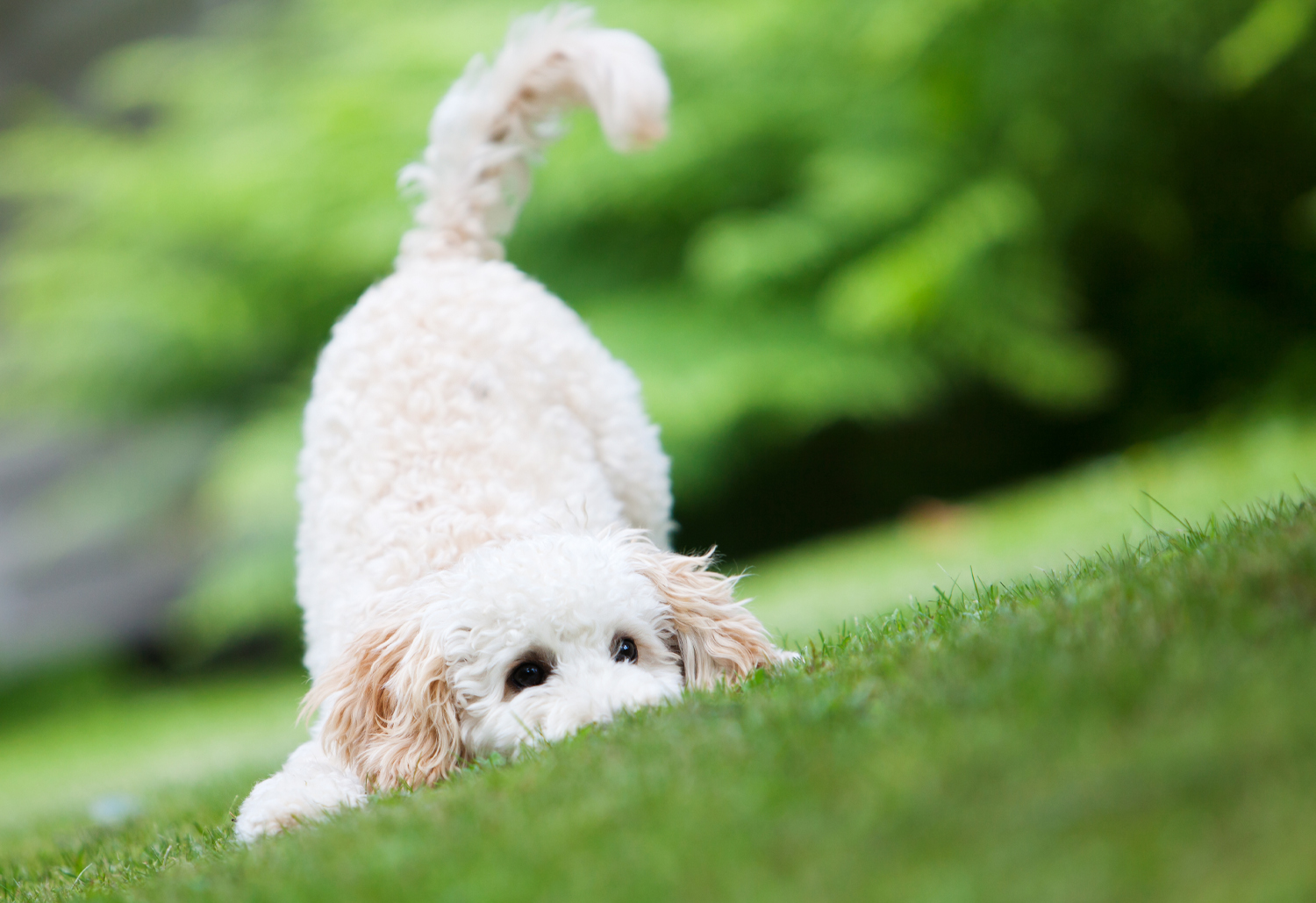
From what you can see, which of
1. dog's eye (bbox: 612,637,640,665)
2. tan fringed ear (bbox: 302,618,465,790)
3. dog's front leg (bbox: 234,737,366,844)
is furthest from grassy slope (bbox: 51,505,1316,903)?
dog's eye (bbox: 612,637,640,665)

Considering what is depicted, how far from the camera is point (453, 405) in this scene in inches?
163

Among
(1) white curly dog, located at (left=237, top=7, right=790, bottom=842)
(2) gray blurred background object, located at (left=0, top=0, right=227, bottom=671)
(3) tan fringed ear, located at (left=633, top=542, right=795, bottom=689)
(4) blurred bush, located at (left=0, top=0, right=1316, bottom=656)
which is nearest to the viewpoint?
(1) white curly dog, located at (left=237, top=7, right=790, bottom=842)

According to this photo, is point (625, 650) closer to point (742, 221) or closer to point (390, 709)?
point (390, 709)

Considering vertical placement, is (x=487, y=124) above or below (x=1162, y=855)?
above

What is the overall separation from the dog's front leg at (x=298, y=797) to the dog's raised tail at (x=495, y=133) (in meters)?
2.19

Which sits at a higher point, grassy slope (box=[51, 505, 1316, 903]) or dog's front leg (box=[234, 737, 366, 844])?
dog's front leg (box=[234, 737, 366, 844])

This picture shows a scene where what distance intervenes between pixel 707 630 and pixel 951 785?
66.3 inches

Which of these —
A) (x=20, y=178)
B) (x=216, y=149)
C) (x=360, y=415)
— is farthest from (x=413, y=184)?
(x=20, y=178)

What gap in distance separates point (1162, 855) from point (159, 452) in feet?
48.5

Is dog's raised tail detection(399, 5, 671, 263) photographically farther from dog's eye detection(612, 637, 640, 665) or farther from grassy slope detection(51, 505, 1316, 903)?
grassy slope detection(51, 505, 1316, 903)

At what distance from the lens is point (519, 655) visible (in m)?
3.15

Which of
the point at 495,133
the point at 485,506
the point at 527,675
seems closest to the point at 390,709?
the point at 527,675

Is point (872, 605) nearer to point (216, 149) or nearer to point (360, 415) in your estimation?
point (360, 415)

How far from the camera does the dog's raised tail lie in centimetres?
476
